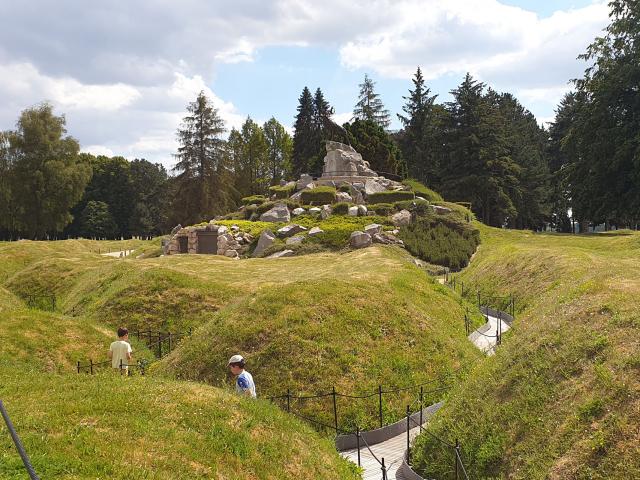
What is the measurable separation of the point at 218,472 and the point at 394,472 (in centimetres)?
522

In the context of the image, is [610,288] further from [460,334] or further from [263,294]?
[263,294]

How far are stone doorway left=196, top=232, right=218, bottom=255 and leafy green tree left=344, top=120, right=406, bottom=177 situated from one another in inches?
1161

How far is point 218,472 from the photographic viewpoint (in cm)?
834

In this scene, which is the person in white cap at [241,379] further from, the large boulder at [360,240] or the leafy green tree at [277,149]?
the leafy green tree at [277,149]

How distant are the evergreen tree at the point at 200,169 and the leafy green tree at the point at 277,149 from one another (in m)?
19.1

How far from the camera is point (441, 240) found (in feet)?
142

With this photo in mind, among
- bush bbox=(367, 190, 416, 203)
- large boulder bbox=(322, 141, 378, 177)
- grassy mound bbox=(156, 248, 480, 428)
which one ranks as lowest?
grassy mound bbox=(156, 248, 480, 428)

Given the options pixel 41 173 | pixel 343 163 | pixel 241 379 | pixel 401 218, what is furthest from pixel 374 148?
pixel 241 379

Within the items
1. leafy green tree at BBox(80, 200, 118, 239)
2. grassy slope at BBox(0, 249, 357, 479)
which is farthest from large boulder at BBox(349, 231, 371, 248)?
leafy green tree at BBox(80, 200, 118, 239)

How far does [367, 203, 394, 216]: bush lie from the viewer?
158 ft

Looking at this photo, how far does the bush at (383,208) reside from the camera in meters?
48.1

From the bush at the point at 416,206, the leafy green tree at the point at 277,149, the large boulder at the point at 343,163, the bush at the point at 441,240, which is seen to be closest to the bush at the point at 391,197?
the bush at the point at 416,206

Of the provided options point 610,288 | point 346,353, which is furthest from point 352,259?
point 610,288

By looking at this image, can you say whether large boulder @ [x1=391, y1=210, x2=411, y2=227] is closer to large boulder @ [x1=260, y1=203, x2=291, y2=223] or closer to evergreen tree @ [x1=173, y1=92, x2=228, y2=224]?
large boulder @ [x1=260, y1=203, x2=291, y2=223]
